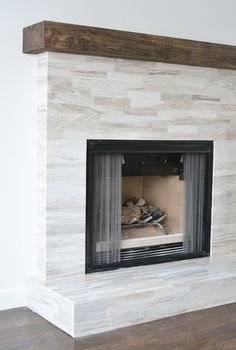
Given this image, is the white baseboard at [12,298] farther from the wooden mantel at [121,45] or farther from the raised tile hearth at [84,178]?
the wooden mantel at [121,45]

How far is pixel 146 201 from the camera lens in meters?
4.14

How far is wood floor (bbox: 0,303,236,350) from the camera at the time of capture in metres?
2.96

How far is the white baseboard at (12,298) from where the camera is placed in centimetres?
345

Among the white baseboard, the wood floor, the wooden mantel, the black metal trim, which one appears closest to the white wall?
the white baseboard

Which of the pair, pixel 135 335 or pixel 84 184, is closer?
pixel 135 335

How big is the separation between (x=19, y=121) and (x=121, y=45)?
77 cm

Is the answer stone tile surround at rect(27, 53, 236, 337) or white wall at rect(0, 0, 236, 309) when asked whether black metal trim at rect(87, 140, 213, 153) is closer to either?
stone tile surround at rect(27, 53, 236, 337)

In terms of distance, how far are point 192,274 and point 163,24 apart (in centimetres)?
167

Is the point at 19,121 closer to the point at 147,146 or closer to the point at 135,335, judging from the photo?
the point at 147,146

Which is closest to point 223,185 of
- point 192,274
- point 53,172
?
point 192,274

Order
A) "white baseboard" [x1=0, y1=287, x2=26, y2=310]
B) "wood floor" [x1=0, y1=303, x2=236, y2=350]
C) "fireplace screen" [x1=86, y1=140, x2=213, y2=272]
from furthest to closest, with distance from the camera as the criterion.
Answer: "fireplace screen" [x1=86, y1=140, x2=213, y2=272] < "white baseboard" [x1=0, y1=287, x2=26, y2=310] < "wood floor" [x1=0, y1=303, x2=236, y2=350]

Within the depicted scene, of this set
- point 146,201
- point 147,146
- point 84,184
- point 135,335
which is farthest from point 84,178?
point 135,335

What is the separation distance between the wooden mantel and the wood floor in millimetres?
1568

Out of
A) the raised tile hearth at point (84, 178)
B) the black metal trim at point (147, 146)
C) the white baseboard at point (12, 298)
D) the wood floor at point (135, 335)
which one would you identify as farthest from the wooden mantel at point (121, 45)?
the wood floor at point (135, 335)
